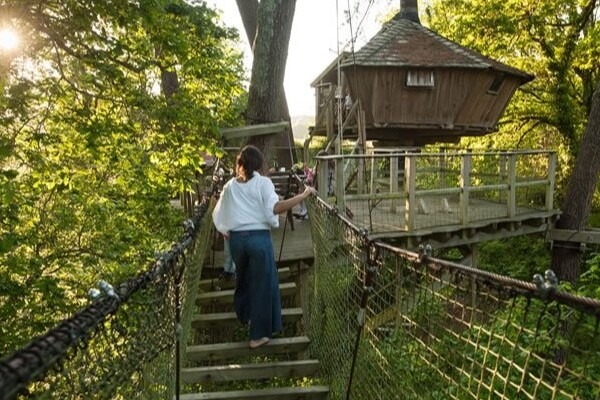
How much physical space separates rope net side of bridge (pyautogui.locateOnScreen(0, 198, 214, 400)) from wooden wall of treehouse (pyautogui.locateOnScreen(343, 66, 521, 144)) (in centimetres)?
969

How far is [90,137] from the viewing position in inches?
191

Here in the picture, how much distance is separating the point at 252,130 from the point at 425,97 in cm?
639

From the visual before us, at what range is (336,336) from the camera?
3.74 m

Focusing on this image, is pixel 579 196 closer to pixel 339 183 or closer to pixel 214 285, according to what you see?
pixel 339 183

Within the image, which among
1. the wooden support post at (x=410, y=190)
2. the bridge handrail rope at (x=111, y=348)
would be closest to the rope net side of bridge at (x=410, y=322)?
the bridge handrail rope at (x=111, y=348)

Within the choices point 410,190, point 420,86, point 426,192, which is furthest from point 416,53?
point 410,190

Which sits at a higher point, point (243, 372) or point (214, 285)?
point (214, 285)

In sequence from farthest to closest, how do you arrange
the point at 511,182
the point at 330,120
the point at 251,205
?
the point at 330,120 → the point at 511,182 → the point at 251,205

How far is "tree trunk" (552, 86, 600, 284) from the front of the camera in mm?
10078

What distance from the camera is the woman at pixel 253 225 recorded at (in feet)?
12.0

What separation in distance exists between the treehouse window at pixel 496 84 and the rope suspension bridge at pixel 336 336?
337 inches

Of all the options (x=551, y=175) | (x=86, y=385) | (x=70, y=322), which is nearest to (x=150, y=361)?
(x=86, y=385)

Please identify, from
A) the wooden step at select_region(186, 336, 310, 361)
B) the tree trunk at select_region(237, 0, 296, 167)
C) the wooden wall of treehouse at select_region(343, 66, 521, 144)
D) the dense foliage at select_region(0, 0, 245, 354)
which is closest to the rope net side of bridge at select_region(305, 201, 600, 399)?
the wooden step at select_region(186, 336, 310, 361)

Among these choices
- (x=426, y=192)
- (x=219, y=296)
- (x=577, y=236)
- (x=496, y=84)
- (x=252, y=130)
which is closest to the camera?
(x=219, y=296)
